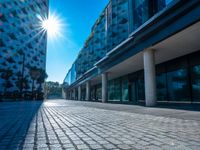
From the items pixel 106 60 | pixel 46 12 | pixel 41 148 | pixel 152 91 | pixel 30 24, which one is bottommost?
pixel 41 148

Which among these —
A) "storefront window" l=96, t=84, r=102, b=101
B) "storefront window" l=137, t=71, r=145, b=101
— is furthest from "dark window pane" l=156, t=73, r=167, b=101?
"storefront window" l=96, t=84, r=102, b=101

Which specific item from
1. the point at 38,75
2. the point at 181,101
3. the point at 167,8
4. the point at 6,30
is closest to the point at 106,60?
the point at 181,101

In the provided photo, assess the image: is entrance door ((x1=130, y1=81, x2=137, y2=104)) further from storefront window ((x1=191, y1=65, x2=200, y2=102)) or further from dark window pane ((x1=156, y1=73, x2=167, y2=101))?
storefront window ((x1=191, y1=65, x2=200, y2=102))

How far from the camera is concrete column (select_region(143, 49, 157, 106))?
13702mm

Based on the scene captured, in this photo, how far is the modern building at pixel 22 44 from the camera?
61906 millimetres

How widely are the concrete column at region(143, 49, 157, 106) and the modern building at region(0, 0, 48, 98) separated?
1782 inches

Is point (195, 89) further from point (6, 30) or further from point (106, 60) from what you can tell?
point (6, 30)

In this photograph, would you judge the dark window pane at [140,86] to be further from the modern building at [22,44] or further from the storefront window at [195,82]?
the modern building at [22,44]

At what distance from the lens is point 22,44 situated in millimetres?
72750

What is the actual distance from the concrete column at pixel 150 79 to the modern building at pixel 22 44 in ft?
148

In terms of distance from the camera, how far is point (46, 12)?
91.8 meters

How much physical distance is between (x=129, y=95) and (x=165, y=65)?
9582 millimetres

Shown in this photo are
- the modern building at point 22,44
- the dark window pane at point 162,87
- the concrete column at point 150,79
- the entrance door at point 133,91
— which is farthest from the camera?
the modern building at point 22,44

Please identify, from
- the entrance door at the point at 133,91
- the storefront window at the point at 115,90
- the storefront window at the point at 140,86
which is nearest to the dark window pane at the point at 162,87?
the storefront window at the point at 140,86
